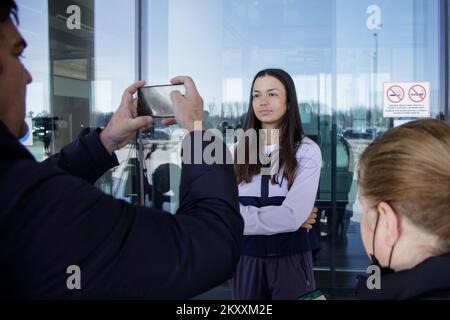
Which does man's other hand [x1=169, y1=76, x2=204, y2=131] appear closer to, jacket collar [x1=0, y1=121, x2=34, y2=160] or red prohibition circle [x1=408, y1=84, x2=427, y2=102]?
jacket collar [x1=0, y1=121, x2=34, y2=160]

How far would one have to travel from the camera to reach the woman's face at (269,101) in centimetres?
221

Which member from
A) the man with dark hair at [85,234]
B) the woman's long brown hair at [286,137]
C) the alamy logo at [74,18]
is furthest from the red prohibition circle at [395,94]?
the man with dark hair at [85,234]

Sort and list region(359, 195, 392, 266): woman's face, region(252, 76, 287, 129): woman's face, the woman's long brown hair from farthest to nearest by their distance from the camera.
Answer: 1. region(252, 76, 287, 129): woman's face
2. the woman's long brown hair
3. region(359, 195, 392, 266): woman's face

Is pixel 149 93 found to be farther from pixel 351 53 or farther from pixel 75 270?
pixel 351 53

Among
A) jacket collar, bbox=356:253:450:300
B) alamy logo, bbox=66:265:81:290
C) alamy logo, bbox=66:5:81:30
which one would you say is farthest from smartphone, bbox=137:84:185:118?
alamy logo, bbox=66:5:81:30

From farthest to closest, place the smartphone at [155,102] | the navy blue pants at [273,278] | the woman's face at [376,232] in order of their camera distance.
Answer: the navy blue pants at [273,278] → the smartphone at [155,102] → the woman's face at [376,232]

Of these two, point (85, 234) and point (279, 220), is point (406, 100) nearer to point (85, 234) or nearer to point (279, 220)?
point (279, 220)

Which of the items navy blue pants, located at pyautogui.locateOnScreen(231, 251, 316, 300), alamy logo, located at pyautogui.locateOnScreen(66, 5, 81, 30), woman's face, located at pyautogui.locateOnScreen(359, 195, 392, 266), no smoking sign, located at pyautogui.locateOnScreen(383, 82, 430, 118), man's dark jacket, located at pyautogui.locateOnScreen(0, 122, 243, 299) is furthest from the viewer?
alamy logo, located at pyautogui.locateOnScreen(66, 5, 81, 30)

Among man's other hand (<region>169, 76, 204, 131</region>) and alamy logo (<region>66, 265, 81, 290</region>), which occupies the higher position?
man's other hand (<region>169, 76, 204, 131</region>)

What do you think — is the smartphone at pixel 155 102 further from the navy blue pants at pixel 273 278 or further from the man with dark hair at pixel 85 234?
the navy blue pants at pixel 273 278

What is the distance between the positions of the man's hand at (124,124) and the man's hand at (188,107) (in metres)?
0.21

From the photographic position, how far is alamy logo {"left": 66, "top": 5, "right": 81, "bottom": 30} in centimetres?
446

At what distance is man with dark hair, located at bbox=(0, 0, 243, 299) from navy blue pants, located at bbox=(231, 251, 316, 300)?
114 centimetres

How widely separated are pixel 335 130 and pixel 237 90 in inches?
41.0
